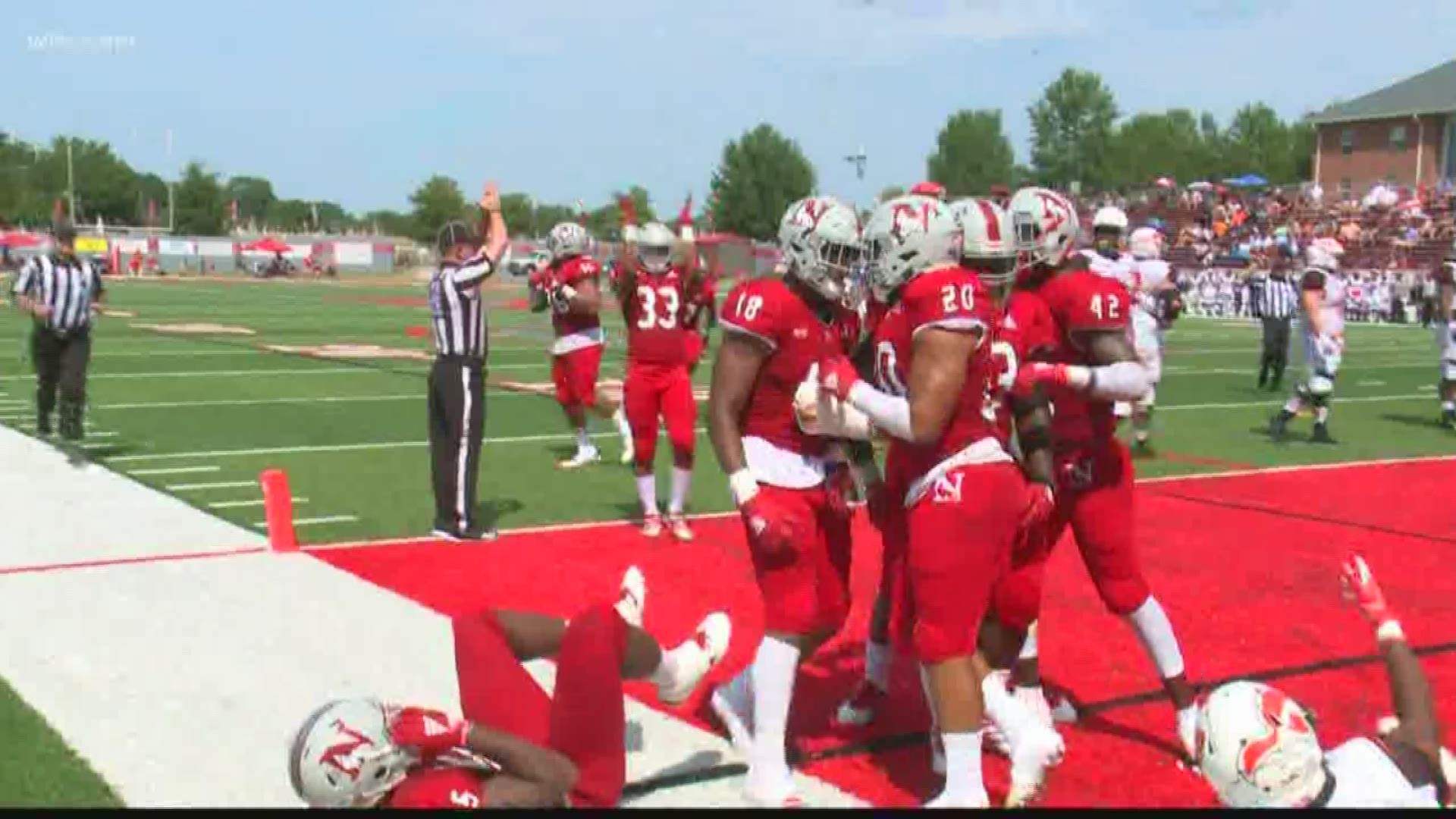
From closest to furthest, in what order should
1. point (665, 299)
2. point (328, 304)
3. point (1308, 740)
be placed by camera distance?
1. point (1308, 740)
2. point (665, 299)
3. point (328, 304)

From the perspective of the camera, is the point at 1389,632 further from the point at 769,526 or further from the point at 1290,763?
the point at 769,526

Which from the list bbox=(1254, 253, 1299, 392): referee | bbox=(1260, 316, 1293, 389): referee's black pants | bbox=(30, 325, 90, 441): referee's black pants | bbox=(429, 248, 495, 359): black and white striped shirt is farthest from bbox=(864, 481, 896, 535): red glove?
bbox=(1260, 316, 1293, 389): referee's black pants

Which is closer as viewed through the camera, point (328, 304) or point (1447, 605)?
point (1447, 605)

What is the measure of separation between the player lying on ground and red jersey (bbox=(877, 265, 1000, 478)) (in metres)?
1.00

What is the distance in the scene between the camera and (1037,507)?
15.2 feet

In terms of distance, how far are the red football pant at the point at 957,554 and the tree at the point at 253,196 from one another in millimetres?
162288

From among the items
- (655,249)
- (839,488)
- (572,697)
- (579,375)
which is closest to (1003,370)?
(839,488)

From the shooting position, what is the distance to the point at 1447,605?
7492mm

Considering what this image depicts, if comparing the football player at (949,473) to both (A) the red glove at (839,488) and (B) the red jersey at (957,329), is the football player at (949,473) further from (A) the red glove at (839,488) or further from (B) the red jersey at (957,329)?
(A) the red glove at (839,488)

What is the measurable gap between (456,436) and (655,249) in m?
1.95

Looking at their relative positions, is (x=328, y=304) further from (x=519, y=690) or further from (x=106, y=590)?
(x=519, y=690)

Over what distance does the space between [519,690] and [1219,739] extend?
1959 millimetres

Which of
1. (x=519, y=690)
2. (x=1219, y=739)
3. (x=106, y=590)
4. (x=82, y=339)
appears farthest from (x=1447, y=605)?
(x=82, y=339)

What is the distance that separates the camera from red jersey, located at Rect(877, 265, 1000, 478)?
425cm
